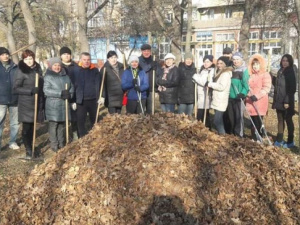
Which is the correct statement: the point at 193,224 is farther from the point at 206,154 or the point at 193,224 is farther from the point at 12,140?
the point at 12,140

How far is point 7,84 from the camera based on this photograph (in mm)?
6848

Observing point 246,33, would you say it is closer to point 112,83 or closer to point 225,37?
point 112,83

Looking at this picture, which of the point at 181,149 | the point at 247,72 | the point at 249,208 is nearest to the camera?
the point at 249,208

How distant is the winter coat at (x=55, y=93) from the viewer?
6.40 metres

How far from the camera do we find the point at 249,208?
148 inches

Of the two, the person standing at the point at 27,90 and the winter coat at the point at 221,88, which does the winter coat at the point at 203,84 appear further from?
the person standing at the point at 27,90

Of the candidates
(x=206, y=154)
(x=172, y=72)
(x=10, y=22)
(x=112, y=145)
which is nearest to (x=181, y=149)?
(x=206, y=154)

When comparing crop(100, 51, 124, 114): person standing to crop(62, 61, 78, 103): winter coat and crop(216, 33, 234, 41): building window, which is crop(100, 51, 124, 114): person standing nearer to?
crop(62, 61, 78, 103): winter coat

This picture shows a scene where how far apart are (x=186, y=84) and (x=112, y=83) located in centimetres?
169

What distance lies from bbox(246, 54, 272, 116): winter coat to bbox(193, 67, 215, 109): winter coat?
810 millimetres

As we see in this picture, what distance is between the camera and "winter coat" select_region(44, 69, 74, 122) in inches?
252

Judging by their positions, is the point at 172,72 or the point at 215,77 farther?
the point at 172,72

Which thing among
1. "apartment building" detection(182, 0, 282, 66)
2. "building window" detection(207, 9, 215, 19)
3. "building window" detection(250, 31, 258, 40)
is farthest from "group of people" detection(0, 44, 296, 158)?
"building window" detection(207, 9, 215, 19)

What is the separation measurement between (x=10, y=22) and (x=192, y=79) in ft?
49.4
